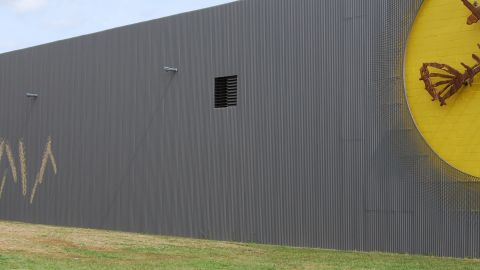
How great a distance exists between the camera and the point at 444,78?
1540 centimetres

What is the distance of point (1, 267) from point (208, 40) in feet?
31.2

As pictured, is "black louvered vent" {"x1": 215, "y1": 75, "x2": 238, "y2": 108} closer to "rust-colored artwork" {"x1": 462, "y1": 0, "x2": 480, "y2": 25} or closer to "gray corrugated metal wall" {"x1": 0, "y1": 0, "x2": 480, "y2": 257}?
"gray corrugated metal wall" {"x1": 0, "y1": 0, "x2": 480, "y2": 257}

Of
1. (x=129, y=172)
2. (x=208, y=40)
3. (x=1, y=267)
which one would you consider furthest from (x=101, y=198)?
(x=1, y=267)

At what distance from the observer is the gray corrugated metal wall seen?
1633 cm

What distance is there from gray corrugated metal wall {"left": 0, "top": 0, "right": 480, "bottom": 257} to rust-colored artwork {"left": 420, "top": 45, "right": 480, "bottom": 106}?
2.57 ft

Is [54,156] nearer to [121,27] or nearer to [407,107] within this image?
[121,27]

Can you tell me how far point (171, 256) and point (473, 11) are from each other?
7896 millimetres

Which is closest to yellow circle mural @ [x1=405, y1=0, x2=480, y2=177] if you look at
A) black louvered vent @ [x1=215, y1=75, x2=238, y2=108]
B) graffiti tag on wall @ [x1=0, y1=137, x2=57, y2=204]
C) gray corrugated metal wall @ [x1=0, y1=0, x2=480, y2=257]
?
gray corrugated metal wall @ [x1=0, y1=0, x2=480, y2=257]

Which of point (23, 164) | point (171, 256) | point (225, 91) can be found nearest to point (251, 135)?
point (225, 91)

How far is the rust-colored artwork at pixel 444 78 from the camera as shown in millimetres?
14992

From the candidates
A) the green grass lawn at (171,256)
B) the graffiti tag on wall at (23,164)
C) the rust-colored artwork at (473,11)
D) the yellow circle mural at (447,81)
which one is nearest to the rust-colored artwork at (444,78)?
the yellow circle mural at (447,81)

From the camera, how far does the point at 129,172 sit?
2302cm

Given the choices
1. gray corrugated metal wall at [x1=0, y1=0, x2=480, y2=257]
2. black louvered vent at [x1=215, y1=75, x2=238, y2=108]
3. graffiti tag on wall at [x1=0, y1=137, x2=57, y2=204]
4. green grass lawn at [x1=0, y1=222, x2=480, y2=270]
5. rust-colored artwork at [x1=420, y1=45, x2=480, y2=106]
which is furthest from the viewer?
graffiti tag on wall at [x1=0, y1=137, x2=57, y2=204]

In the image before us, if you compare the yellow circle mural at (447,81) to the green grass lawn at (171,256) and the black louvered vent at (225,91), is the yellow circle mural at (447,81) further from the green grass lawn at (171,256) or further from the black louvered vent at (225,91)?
the black louvered vent at (225,91)
